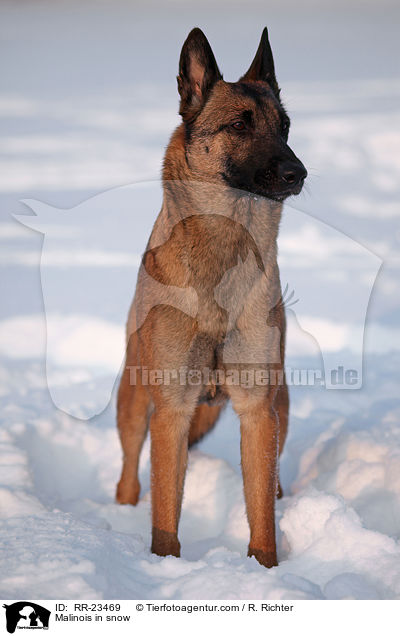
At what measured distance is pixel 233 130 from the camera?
343cm

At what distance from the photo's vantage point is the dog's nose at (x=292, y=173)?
3.23 meters

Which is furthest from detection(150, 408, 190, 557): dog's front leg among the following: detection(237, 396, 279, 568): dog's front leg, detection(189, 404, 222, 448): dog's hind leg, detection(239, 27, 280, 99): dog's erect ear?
detection(239, 27, 280, 99): dog's erect ear

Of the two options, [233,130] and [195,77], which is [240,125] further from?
[195,77]

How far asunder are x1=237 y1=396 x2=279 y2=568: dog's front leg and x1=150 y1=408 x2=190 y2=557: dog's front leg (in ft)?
1.03

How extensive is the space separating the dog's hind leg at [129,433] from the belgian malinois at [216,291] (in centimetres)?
81

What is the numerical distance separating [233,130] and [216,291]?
776mm

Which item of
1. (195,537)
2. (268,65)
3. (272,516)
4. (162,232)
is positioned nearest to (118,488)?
(195,537)

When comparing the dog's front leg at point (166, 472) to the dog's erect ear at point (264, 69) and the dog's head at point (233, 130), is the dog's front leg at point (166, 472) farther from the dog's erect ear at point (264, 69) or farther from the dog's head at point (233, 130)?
the dog's erect ear at point (264, 69)

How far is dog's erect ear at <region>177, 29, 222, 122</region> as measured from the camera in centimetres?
350
